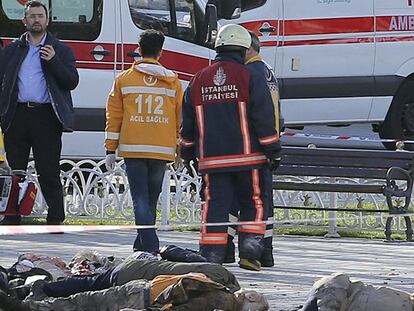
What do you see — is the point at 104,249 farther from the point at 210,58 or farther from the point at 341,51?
the point at 341,51

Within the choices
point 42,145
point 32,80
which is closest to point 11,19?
point 32,80

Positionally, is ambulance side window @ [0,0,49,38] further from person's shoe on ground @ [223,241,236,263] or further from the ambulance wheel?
person's shoe on ground @ [223,241,236,263]

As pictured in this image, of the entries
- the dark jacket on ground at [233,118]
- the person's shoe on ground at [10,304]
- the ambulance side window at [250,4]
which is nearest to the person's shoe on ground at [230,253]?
the dark jacket on ground at [233,118]

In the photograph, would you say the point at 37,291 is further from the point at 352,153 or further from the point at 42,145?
the point at 352,153

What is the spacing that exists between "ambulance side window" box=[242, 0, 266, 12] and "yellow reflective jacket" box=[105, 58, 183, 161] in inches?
264

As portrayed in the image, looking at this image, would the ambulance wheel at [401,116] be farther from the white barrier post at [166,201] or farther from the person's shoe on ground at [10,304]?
the person's shoe on ground at [10,304]

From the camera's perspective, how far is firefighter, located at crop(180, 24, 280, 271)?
31.9ft

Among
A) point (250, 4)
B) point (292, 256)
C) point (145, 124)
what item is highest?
point (250, 4)

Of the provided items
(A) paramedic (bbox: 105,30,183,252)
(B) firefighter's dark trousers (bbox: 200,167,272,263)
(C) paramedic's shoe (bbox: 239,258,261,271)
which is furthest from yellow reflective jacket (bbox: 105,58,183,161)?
(C) paramedic's shoe (bbox: 239,258,261,271)

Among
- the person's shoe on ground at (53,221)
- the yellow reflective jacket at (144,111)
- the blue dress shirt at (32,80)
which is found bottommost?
the person's shoe on ground at (53,221)

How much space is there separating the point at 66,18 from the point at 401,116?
4921 mm

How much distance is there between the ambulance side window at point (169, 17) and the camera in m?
15.8

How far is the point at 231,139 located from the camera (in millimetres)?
9758

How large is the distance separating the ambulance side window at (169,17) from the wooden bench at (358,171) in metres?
3.38
